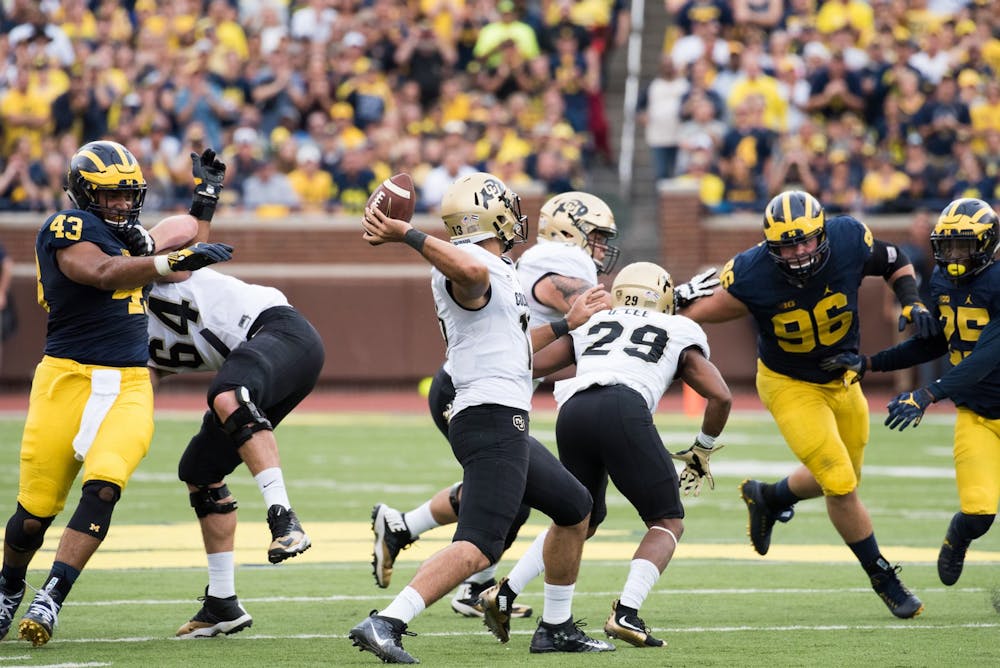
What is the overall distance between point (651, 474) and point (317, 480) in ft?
19.8

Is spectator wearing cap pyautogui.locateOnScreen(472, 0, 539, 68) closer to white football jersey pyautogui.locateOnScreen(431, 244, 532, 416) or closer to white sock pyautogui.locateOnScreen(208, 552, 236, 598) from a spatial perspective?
white sock pyautogui.locateOnScreen(208, 552, 236, 598)

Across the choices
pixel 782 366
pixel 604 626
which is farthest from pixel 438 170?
pixel 604 626

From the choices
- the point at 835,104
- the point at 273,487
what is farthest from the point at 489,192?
the point at 835,104

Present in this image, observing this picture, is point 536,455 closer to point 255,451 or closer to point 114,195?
point 255,451

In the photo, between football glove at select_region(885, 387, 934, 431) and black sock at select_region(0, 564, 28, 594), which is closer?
black sock at select_region(0, 564, 28, 594)

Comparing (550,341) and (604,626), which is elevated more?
(550,341)

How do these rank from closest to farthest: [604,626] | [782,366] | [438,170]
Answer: [604,626] < [782,366] < [438,170]

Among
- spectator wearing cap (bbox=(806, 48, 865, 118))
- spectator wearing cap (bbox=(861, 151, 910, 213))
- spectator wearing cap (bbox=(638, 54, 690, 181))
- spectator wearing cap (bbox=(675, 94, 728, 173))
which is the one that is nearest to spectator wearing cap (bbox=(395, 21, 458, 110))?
spectator wearing cap (bbox=(638, 54, 690, 181))

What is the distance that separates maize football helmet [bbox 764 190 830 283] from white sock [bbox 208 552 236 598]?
2658 mm

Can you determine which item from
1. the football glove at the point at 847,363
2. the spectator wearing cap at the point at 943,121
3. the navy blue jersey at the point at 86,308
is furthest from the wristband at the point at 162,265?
the spectator wearing cap at the point at 943,121

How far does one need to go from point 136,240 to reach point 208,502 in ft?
3.68

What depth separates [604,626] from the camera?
660 cm

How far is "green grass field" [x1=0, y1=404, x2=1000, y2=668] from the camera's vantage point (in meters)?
6.05

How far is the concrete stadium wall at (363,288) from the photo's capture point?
18484mm
